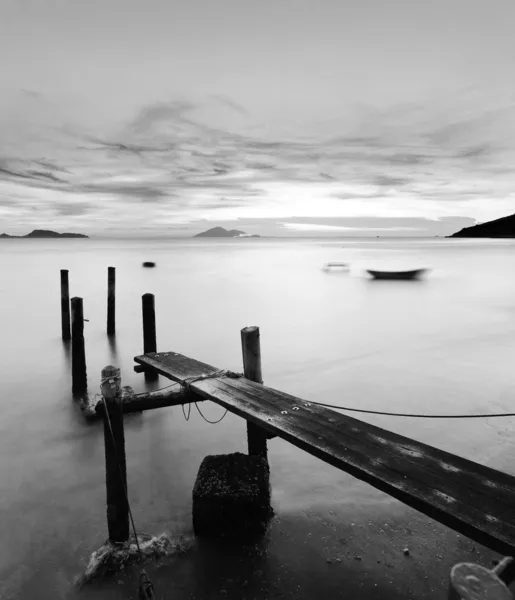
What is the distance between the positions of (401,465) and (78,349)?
275 inches

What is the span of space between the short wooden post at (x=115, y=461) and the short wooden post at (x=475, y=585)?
143 inches

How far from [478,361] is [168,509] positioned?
32.5ft

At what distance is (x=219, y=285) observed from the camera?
34312 millimetres

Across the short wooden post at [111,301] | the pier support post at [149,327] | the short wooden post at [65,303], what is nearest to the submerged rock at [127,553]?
the pier support post at [149,327]

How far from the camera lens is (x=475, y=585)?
1.35 metres

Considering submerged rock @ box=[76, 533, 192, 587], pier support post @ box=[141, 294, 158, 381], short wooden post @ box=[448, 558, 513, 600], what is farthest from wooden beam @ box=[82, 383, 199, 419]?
short wooden post @ box=[448, 558, 513, 600]

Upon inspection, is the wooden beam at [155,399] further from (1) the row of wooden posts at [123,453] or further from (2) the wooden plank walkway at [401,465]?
(1) the row of wooden posts at [123,453]

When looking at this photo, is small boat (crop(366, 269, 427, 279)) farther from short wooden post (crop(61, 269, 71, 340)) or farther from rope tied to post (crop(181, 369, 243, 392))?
rope tied to post (crop(181, 369, 243, 392))

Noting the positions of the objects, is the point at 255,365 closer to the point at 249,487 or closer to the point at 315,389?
the point at 249,487

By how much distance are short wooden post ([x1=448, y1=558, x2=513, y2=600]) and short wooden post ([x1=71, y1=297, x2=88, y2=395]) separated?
8352 millimetres

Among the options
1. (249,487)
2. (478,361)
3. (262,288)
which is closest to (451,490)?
(249,487)

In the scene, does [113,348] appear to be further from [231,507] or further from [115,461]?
[231,507]

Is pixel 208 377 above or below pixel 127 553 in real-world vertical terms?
above

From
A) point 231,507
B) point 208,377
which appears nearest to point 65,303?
point 208,377
